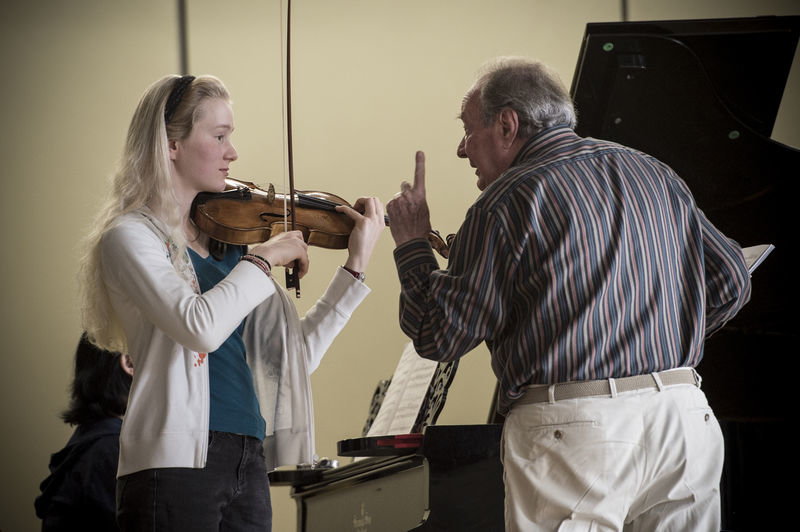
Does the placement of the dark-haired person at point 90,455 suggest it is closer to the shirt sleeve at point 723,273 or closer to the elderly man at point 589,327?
the elderly man at point 589,327

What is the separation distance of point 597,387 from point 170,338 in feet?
2.29

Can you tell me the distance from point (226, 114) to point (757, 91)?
1466mm

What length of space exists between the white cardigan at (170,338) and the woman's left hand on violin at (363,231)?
0.22 metres

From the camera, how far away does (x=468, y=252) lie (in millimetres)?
1503

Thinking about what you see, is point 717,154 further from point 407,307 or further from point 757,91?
point 407,307

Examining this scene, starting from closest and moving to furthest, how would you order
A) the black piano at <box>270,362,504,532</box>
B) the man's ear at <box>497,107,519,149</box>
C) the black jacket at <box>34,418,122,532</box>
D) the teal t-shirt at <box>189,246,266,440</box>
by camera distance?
the teal t-shirt at <box>189,246,266,440</box>
the man's ear at <box>497,107,519,149</box>
the black piano at <box>270,362,504,532</box>
the black jacket at <box>34,418,122,532</box>

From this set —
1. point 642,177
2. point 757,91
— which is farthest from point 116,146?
point 642,177

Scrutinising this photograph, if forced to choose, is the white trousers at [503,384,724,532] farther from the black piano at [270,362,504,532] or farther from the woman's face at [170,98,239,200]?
the woman's face at [170,98,239,200]

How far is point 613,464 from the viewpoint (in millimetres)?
1377

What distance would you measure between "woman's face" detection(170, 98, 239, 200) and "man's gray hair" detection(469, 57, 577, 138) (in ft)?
1.62

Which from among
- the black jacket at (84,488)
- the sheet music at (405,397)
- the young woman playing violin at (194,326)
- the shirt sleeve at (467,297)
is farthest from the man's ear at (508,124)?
the black jacket at (84,488)

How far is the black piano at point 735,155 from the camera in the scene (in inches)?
91.0

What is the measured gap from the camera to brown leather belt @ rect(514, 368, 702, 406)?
4.60ft

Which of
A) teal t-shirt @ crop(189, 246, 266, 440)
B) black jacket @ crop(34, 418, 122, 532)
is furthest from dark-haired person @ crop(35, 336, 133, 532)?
teal t-shirt @ crop(189, 246, 266, 440)
